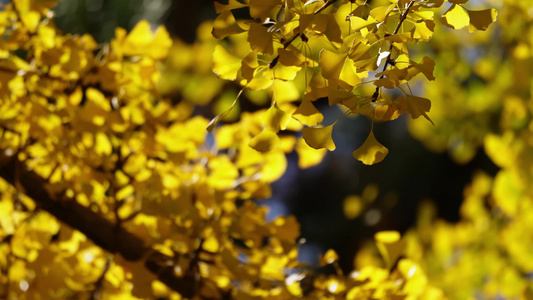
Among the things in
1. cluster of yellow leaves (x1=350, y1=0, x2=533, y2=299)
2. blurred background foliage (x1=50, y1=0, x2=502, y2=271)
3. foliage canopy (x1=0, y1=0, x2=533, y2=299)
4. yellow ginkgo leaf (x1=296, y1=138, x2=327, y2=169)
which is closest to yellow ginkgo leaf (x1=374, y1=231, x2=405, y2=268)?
foliage canopy (x1=0, y1=0, x2=533, y2=299)

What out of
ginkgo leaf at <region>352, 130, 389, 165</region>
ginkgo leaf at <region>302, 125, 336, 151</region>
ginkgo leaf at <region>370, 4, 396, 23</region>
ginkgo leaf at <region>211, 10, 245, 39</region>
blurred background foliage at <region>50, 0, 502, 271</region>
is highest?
ginkgo leaf at <region>370, 4, 396, 23</region>

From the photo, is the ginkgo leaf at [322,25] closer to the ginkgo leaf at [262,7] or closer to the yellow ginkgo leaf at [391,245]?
the ginkgo leaf at [262,7]

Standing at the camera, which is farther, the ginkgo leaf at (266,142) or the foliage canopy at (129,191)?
the foliage canopy at (129,191)

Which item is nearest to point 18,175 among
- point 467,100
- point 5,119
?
point 5,119

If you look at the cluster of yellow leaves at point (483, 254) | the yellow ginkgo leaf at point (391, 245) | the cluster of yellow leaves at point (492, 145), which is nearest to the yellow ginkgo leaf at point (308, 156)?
the yellow ginkgo leaf at point (391, 245)

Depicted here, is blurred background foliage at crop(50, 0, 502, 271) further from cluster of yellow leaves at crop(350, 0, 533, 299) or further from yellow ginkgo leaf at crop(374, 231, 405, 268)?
yellow ginkgo leaf at crop(374, 231, 405, 268)
